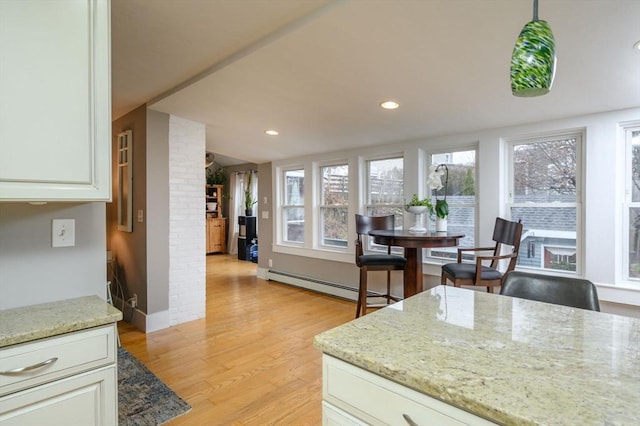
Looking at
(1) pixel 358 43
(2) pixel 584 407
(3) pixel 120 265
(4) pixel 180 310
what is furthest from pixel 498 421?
(3) pixel 120 265

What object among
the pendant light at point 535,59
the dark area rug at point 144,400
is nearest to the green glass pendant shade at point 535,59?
the pendant light at point 535,59

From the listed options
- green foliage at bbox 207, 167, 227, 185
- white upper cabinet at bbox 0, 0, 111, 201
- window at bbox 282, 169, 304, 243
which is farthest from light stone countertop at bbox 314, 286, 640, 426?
green foliage at bbox 207, 167, 227, 185

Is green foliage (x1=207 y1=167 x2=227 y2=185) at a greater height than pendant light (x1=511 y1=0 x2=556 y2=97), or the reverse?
green foliage (x1=207 y1=167 x2=227 y2=185)

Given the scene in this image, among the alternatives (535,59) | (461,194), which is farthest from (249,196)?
(535,59)

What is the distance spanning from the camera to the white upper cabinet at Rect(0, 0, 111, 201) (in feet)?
3.72

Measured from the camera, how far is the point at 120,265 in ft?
12.5

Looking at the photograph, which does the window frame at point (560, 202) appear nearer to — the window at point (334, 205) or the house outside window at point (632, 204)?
the house outside window at point (632, 204)

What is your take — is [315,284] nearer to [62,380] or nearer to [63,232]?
[63,232]

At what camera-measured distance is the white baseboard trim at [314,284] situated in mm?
4500

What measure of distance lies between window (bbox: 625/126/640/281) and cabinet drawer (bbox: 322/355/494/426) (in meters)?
3.02

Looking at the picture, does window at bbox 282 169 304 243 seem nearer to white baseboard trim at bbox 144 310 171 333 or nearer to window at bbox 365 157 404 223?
window at bbox 365 157 404 223

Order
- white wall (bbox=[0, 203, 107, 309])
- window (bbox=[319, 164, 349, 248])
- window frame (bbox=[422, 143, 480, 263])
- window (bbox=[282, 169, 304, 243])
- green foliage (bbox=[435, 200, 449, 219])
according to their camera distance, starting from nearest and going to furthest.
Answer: white wall (bbox=[0, 203, 107, 309]) → green foliage (bbox=[435, 200, 449, 219]) → window frame (bbox=[422, 143, 480, 263]) → window (bbox=[319, 164, 349, 248]) → window (bbox=[282, 169, 304, 243])

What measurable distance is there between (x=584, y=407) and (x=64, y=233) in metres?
1.84

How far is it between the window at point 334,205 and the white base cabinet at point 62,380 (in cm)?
378
